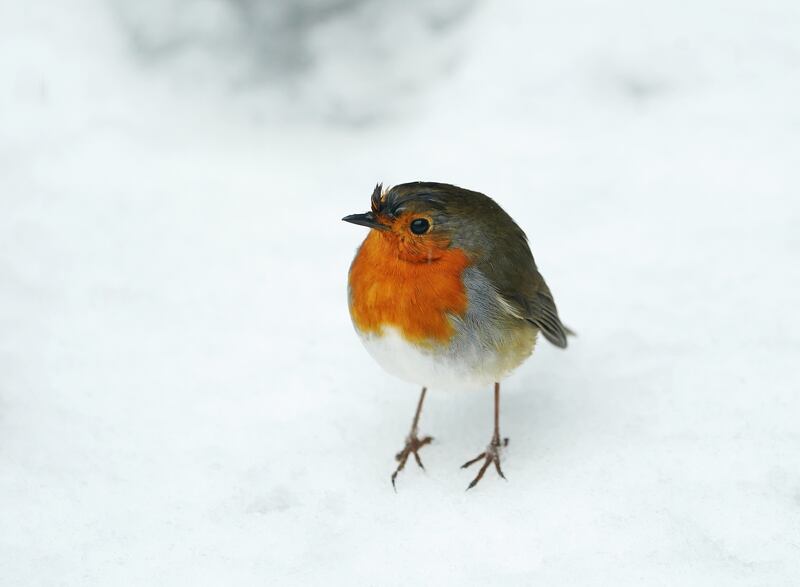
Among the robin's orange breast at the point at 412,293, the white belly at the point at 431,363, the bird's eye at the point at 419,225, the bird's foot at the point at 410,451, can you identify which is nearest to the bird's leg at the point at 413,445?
the bird's foot at the point at 410,451

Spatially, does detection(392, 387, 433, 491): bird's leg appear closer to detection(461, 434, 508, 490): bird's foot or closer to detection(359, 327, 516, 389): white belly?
detection(461, 434, 508, 490): bird's foot

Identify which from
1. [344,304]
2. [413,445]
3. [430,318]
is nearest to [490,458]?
[413,445]

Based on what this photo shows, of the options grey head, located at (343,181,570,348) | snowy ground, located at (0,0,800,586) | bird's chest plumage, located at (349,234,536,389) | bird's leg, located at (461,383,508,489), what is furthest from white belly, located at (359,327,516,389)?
snowy ground, located at (0,0,800,586)

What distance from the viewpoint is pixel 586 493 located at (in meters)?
3.57

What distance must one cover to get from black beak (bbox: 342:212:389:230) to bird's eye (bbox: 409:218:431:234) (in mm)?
93

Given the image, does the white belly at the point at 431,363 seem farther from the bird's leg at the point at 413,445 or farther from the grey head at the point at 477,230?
the bird's leg at the point at 413,445

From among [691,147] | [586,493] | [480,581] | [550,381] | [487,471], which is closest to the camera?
[480,581]

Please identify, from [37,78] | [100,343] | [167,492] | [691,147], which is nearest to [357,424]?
[167,492]

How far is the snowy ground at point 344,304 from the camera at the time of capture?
3395 millimetres

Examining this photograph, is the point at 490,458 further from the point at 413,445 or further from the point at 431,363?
the point at 431,363

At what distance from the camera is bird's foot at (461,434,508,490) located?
371 cm

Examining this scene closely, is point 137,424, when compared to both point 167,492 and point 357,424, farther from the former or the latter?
point 357,424

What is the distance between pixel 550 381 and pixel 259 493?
142 cm

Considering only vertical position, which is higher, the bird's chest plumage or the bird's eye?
the bird's eye
